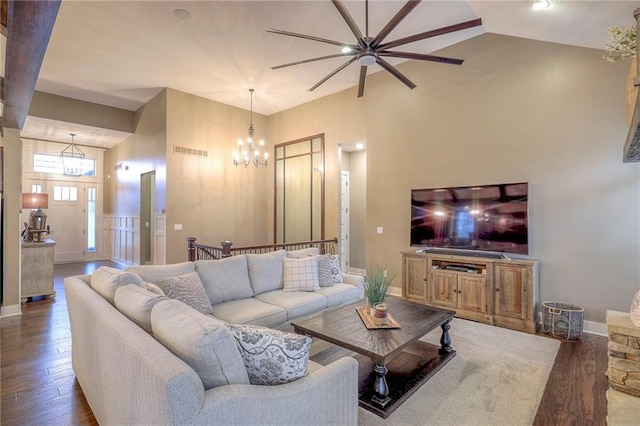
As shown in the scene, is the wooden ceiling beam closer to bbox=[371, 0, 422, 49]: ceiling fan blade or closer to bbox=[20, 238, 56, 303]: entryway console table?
Answer: bbox=[371, 0, 422, 49]: ceiling fan blade

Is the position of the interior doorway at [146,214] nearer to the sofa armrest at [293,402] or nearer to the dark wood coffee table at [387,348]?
the dark wood coffee table at [387,348]

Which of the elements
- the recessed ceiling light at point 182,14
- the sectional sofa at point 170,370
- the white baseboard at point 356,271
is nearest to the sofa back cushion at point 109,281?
the sectional sofa at point 170,370

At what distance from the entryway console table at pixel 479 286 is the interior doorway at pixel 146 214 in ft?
19.7

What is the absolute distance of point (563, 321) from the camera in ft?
11.8

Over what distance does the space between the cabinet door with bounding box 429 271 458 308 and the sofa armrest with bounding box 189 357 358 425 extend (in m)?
3.09

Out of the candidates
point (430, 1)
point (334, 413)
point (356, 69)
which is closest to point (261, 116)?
point (356, 69)

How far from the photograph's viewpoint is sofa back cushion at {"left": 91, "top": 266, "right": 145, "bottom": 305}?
219 cm

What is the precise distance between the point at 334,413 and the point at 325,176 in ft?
17.6

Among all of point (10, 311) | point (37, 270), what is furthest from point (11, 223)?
point (10, 311)

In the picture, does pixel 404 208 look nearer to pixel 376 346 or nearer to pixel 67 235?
pixel 376 346

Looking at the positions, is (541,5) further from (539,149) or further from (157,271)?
(157,271)

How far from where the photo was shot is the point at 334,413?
1.63m

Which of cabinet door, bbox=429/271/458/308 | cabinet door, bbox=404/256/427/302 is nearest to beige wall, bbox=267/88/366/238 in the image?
cabinet door, bbox=404/256/427/302

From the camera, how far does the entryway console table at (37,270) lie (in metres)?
4.97
